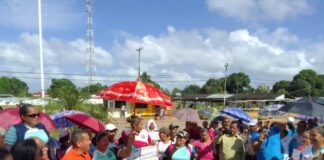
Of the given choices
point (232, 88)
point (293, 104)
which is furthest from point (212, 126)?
point (232, 88)

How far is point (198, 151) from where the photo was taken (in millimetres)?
7773

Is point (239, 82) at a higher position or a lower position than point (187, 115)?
lower

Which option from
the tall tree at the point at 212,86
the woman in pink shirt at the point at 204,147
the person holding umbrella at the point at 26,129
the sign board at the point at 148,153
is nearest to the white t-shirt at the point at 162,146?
the woman in pink shirt at the point at 204,147

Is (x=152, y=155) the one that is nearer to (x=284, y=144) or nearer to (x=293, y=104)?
(x=284, y=144)

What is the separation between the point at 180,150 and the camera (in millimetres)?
7117

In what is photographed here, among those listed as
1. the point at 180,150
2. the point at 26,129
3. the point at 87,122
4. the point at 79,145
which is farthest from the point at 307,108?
the point at 26,129

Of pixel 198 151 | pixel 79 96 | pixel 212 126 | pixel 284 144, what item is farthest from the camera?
pixel 79 96

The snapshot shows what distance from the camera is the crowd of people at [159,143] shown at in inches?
196

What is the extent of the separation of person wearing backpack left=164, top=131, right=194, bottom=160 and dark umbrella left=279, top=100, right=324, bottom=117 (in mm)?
3242

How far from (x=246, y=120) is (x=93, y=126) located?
18.7ft

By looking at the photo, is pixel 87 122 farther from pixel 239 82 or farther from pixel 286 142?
pixel 239 82

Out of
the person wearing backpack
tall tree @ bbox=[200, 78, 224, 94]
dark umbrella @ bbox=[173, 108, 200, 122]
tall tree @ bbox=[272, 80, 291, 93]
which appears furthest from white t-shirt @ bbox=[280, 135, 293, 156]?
tall tree @ bbox=[272, 80, 291, 93]

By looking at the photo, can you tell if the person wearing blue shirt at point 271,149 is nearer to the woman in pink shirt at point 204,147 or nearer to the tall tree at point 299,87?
the woman in pink shirt at point 204,147

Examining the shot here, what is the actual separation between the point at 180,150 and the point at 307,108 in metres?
3.63
